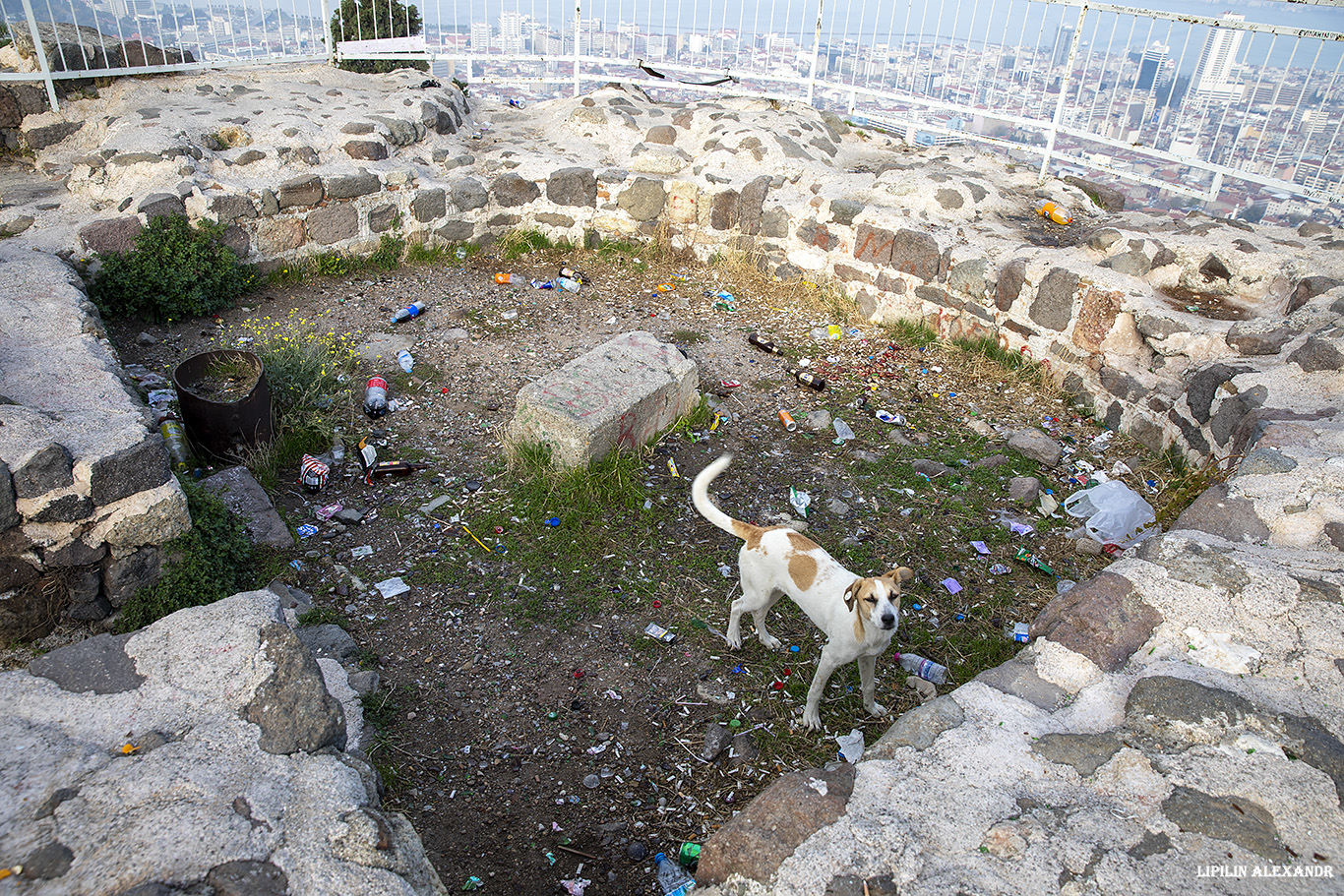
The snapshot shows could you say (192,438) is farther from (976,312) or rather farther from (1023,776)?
(976,312)

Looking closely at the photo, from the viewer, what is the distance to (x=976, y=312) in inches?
266

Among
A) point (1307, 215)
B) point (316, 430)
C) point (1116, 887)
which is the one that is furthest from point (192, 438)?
point (1307, 215)

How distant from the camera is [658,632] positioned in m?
3.91

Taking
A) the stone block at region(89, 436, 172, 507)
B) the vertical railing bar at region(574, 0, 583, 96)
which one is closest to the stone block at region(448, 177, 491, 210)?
the vertical railing bar at region(574, 0, 583, 96)

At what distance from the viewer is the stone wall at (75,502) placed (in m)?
3.19

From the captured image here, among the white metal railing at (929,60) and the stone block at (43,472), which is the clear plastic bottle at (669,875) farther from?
the white metal railing at (929,60)

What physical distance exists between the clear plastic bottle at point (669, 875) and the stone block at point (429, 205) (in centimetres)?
684

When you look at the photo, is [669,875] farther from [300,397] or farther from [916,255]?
[916,255]

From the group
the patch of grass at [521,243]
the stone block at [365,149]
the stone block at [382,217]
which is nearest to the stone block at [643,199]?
the patch of grass at [521,243]

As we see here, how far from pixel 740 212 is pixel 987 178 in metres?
2.78

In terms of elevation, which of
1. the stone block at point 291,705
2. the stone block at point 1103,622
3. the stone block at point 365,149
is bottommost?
the stone block at point 291,705

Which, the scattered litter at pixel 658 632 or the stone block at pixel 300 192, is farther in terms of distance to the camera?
the stone block at pixel 300 192

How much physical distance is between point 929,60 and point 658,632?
8.28m

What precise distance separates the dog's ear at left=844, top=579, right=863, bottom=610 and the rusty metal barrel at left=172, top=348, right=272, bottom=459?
3.73 m
